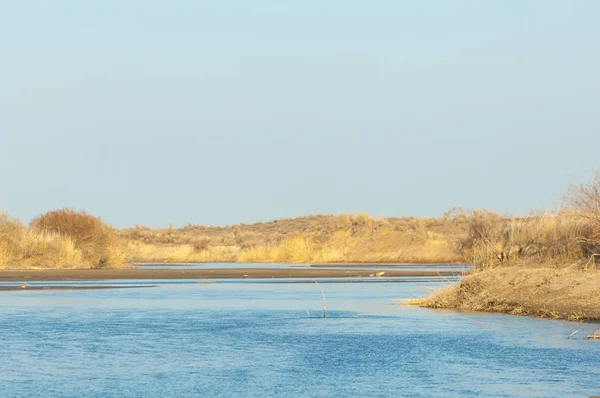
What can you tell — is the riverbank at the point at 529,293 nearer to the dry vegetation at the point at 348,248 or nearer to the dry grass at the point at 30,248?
the dry grass at the point at 30,248

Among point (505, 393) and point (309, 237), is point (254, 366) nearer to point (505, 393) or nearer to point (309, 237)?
point (505, 393)

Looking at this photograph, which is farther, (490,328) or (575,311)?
(575,311)

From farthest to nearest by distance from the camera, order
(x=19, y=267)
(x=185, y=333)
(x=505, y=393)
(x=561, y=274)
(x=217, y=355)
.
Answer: (x=19, y=267) < (x=561, y=274) < (x=185, y=333) < (x=217, y=355) < (x=505, y=393)

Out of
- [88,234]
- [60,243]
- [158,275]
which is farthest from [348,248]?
[158,275]

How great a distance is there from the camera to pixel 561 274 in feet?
75.6

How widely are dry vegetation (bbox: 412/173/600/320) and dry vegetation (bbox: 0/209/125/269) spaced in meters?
26.8

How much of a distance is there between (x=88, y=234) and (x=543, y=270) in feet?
104

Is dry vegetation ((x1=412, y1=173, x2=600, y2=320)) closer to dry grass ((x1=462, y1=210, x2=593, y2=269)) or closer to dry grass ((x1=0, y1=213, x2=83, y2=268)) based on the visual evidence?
dry grass ((x1=462, y1=210, x2=593, y2=269))

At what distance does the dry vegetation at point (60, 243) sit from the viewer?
47.0m

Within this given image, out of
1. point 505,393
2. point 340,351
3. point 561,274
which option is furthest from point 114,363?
point 561,274

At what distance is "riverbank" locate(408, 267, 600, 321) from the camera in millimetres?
21203

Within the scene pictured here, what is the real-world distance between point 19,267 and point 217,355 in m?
33.9

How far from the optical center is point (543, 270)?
23578 millimetres

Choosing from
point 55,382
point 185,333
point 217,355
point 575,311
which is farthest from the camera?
point 575,311
